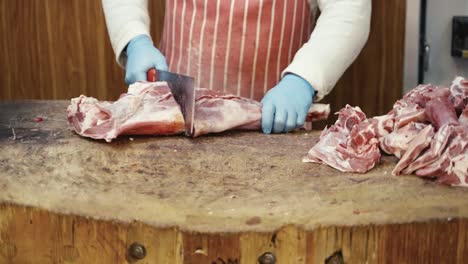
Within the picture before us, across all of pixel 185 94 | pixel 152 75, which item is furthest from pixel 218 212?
pixel 152 75

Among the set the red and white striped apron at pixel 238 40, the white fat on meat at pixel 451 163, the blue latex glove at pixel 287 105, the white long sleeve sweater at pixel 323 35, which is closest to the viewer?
the white fat on meat at pixel 451 163

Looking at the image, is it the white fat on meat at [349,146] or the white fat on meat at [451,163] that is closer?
the white fat on meat at [451,163]

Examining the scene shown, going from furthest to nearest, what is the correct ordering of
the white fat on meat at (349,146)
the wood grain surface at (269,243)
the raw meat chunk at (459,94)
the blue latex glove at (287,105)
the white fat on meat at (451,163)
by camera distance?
the blue latex glove at (287,105)
the raw meat chunk at (459,94)
the white fat on meat at (349,146)
the white fat on meat at (451,163)
the wood grain surface at (269,243)

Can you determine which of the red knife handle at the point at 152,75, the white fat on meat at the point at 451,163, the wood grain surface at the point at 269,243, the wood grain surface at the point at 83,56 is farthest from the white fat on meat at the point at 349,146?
the wood grain surface at the point at 83,56

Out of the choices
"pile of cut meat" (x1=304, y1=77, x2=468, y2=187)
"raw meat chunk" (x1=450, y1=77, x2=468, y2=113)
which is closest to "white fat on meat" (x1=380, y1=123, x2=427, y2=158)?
"pile of cut meat" (x1=304, y1=77, x2=468, y2=187)

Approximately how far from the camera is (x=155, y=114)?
4.87 ft

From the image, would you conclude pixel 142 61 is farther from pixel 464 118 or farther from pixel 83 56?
pixel 83 56

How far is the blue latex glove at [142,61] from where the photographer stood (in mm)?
1783

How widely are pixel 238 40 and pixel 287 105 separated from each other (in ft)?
1.25

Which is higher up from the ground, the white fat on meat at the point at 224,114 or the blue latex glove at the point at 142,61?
the blue latex glove at the point at 142,61

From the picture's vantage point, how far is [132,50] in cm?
188

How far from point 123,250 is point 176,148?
361 millimetres

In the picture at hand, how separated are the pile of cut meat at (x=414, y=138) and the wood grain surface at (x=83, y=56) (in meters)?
1.05

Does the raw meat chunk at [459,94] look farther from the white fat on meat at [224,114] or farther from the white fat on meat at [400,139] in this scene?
the white fat on meat at [224,114]
